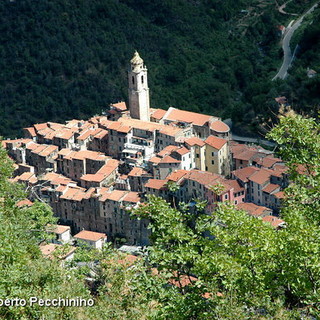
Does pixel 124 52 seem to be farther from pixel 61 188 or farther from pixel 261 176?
pixel 261 176

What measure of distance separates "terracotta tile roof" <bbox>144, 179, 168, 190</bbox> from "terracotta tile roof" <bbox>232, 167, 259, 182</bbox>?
3.52 m

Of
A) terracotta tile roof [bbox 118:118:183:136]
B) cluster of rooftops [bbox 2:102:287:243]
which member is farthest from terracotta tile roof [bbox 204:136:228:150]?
terracotta tile roof [bbox 118:118:183:136]

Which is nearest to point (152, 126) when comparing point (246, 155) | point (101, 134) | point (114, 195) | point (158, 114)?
point (158, 114)

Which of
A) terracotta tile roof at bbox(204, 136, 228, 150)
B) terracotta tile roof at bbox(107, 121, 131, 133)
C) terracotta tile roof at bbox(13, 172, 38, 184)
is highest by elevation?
terracotta tile roof at bbox(107, 121, 131, 133)

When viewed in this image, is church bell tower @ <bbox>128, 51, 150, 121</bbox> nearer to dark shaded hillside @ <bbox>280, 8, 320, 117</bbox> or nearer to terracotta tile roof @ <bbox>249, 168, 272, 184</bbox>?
terracotta tile roof @ <bbox>249, 168, 272, 184</bbox>

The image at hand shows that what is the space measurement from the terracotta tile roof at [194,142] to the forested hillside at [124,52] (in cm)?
1809

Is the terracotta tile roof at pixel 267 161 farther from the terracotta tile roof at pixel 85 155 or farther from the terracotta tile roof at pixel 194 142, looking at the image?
the terracotta tile roof at pixel 85 155

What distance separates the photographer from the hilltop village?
36.8m

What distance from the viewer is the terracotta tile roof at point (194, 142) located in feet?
125

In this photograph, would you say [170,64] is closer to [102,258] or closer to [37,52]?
[37,52]

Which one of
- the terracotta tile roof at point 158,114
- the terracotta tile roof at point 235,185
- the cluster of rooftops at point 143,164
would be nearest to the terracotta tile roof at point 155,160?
the cluster of rooftops at point 143,164

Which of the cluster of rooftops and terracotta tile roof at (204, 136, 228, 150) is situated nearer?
the cluster of rooftops

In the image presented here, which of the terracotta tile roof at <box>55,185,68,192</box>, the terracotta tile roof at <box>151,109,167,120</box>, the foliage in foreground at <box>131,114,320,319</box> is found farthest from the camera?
the terracotta tile roof at <box>151,109,167,120</box>

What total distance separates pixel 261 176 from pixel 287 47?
3011 centimetres
